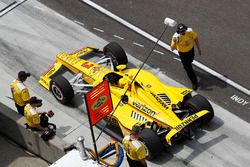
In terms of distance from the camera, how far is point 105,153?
12.1 meters

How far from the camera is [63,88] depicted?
1471 cm

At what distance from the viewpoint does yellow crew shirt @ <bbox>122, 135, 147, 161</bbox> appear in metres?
11.9

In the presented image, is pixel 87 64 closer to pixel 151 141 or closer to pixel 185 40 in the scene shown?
pixel 185 40

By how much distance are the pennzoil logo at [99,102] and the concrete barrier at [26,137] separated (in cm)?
138

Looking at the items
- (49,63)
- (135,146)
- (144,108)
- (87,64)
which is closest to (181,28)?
(144,108)

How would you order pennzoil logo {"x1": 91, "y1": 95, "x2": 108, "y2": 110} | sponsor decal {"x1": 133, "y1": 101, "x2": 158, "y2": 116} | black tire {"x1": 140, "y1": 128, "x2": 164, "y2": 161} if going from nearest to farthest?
pennzoil logo {"x1": 91, "y1": 95, "x2": 108, "y2": 110}, black tire {"x1": 140, "y1": 128, "x2": 164, "y2": 161}, sponsor decal {"x1": 133, "y1": 101, "x2": 158, "y2": 116}

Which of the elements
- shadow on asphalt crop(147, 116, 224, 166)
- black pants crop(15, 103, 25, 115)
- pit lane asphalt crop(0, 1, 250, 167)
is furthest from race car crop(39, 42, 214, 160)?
black pants crop(15, 103, 25, 115)

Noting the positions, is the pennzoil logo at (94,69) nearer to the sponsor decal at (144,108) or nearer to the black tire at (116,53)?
the black tire at (116,53)

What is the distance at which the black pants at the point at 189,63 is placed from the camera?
15.3 metres

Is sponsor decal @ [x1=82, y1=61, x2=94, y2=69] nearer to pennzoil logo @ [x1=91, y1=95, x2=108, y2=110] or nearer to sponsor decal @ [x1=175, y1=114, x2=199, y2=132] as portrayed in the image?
sponsor decal @ [x1=175, y1=114, x2=199, y2=132]

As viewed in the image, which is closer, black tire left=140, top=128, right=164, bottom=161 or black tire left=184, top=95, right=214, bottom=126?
black tire left=140, top=128, right=164, bottom=161

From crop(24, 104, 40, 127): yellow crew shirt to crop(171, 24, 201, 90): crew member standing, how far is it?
395cm

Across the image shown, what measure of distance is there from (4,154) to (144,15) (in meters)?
6.41

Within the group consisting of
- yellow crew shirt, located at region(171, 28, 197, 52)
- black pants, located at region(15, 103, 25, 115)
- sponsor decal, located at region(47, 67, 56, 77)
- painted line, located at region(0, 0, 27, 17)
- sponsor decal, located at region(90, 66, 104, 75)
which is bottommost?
painted line, located at region(0, 0, 27, 17)
